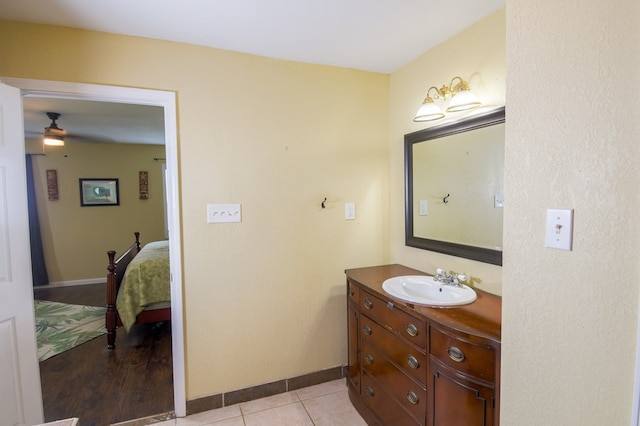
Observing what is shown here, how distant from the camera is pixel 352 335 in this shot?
2.14 metres

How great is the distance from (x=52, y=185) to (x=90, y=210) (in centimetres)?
61

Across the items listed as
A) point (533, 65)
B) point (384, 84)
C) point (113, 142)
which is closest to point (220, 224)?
point (384, 84)

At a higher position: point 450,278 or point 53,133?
point 53,133

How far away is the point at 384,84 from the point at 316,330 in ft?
6.42

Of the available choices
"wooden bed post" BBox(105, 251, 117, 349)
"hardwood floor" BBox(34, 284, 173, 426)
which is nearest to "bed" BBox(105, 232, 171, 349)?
"wooden bed post" BBox(105, 251, 117, 349)

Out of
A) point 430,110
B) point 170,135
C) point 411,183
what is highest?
point 430,110

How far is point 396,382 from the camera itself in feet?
5.45

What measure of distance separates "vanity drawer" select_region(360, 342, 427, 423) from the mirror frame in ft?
2.47

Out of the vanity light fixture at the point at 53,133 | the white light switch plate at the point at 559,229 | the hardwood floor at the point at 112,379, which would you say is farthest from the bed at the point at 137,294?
the white light switch plate at the point at 559,229

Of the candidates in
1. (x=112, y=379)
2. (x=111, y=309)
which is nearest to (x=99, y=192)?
(x=111, y=309)

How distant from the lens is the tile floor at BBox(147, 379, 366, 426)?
199 cm

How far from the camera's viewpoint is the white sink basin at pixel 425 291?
1.58 m

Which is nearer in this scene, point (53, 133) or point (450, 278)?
point (450, 278)

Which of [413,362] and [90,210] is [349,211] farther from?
[90,210]
